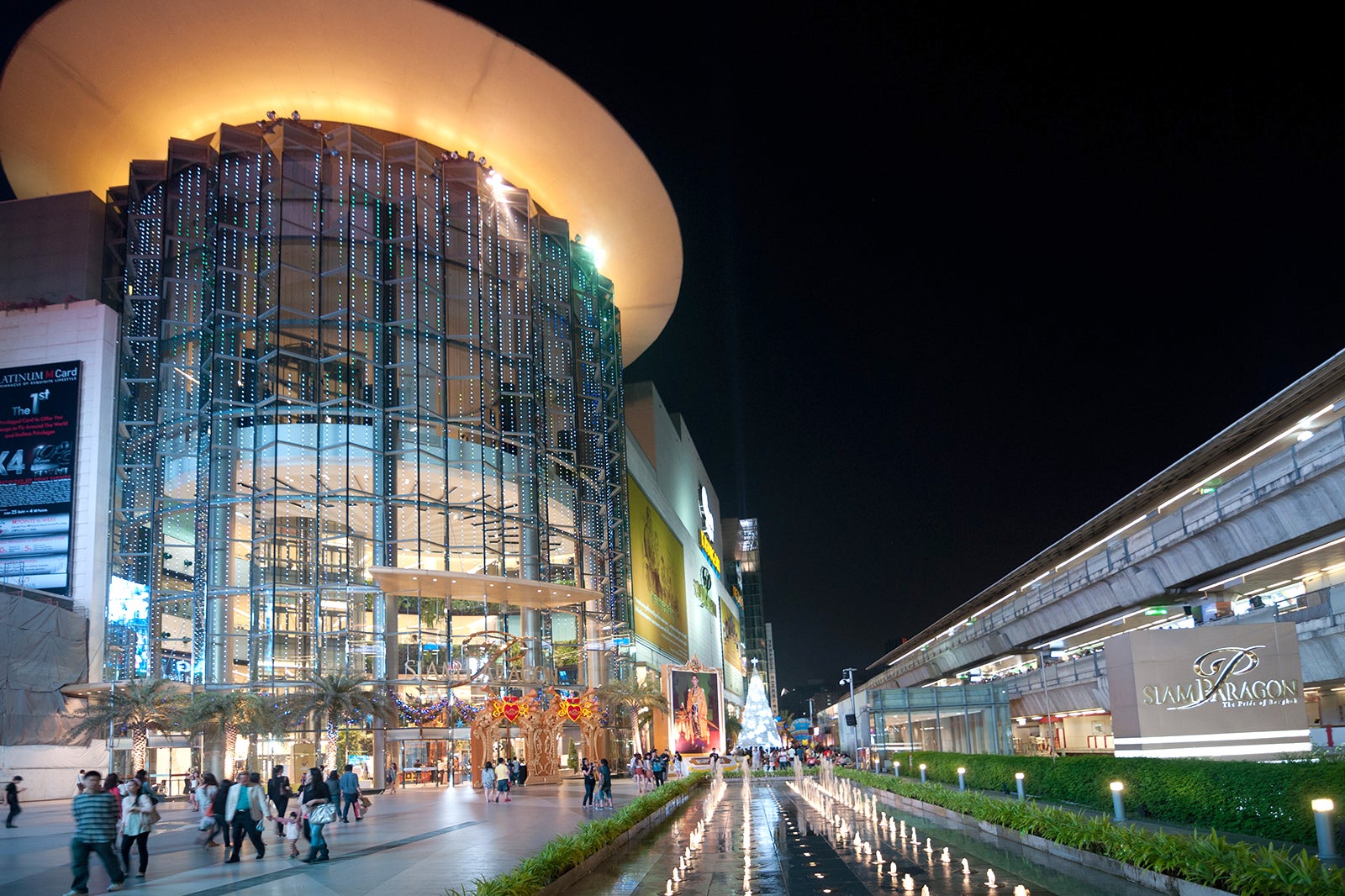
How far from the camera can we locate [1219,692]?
18234 millimetres

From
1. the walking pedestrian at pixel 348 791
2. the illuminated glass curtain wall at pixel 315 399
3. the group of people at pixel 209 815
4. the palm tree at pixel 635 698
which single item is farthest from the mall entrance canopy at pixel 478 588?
the group of people at pixel 209 815

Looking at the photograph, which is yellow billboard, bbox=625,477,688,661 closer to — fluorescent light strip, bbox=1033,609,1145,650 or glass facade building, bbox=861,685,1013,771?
fluorescent light strip, bbox=1033,609,1145,650

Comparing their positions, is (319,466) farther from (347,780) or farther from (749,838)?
(749,838)

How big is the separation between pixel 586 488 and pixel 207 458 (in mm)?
19525

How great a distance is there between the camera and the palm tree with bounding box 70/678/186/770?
3822 cm

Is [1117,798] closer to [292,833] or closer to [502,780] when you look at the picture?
[292,833]

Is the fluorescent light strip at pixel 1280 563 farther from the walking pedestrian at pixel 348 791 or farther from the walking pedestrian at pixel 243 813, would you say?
the walking pedestrian at pixel 243 813

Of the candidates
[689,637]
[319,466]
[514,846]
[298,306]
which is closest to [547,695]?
[319,466]

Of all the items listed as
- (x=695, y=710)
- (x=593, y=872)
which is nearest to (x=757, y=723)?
(x=695, y=710)

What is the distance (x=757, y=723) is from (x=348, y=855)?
50.2m

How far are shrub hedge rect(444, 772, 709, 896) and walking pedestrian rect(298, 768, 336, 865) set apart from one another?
362 cm

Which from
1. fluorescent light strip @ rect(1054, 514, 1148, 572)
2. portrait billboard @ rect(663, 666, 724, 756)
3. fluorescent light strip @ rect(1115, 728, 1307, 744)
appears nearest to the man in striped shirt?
fluorescent light strip @ rect(1115, 728, 1307, 744)

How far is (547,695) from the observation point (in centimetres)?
4625

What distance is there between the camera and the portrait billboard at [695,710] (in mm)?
59500
